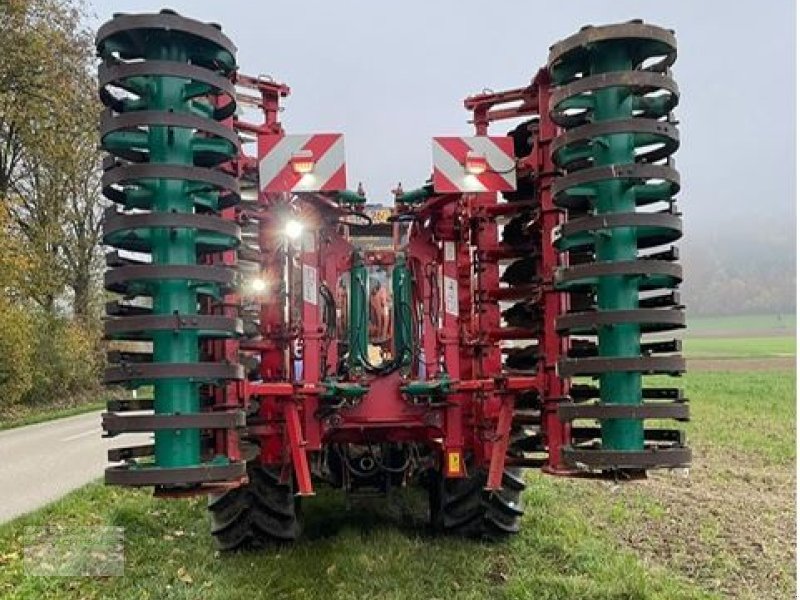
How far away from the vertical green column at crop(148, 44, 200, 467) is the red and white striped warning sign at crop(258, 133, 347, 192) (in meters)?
1.30

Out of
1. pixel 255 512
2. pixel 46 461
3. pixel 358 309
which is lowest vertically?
pixel 46 461

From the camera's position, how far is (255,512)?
576 centimetres

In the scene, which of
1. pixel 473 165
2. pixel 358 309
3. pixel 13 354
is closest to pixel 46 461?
pixel 358 309

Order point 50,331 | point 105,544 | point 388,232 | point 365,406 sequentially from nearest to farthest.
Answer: point 365,406, point 105,544, point 388,232, point 50,331

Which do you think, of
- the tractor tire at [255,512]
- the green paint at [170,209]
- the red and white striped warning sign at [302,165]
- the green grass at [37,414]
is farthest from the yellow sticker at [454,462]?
the green grass at [37,414]

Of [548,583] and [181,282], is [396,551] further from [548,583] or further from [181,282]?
[181,282]

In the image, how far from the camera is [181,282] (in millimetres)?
3715

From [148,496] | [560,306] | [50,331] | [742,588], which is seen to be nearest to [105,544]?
[148,496]

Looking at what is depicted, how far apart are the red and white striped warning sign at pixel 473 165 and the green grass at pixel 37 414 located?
14.7 metres

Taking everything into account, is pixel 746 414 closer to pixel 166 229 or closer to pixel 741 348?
pixel 166 229

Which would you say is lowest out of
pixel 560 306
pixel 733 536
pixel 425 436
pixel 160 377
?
pixel 733 536

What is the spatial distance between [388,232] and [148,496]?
3701 millimetres

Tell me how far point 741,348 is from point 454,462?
47201 millimetres

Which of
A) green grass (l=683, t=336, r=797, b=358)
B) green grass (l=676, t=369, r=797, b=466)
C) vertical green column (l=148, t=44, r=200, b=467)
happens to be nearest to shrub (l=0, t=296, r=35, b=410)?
green grass (l=676, t=369, r=797, b=466)
